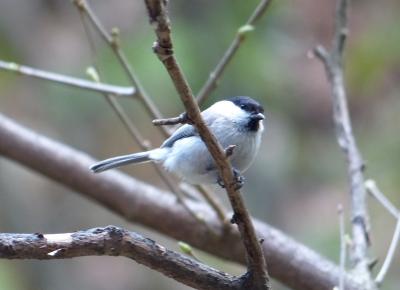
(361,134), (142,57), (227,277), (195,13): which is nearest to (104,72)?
(142,57)

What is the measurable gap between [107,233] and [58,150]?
132 cm

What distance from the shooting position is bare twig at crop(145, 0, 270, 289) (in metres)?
1.19

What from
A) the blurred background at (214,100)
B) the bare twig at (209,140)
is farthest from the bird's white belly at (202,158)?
the blurred background at (214,100)

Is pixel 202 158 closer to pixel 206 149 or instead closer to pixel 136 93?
pixel 206 149

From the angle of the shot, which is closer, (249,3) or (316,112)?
(249,3)

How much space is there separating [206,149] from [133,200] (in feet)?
2.18

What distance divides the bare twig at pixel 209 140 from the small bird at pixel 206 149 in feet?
1.45

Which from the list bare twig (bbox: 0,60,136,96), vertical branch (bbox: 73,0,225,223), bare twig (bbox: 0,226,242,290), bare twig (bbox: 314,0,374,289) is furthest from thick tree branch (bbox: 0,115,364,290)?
bare twig (bbox: 0,226,242,290)

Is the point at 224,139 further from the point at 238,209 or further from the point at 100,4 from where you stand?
the point at 100,4

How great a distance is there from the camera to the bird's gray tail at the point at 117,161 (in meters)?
2.37

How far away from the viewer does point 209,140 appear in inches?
58.8

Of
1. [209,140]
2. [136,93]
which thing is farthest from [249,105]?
[209,140]

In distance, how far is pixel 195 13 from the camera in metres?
4.27

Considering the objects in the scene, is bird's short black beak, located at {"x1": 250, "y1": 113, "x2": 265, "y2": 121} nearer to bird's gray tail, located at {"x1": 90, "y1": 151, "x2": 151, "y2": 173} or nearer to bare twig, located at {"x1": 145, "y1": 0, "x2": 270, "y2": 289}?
bird's gray tail, located at {"x1": 90, "y1": 151, "x2": 151, "y2": 173}
